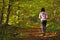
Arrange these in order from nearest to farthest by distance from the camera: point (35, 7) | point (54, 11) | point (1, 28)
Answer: point (1, 28) < point (54, 11) < point (35, 7)

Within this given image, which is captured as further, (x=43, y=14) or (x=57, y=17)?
(x=57, y=17)

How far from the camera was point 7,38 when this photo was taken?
14820mm

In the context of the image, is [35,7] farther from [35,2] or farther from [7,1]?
[7,1]

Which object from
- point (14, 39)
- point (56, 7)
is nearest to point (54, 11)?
point (56, 7)

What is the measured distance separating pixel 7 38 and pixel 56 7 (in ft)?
29.6

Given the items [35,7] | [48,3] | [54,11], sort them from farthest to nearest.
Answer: [35,7], [48,3], [54,11]

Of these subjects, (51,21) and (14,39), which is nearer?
(14,39)

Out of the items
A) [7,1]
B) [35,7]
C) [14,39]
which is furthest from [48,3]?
[14,39]

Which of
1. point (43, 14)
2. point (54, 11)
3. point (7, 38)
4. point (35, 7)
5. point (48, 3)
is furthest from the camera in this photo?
point (35, 7)

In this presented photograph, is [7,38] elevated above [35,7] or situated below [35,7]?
below

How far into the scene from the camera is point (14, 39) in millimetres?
Result: 15039

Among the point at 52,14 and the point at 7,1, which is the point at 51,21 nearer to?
the point at 52,14

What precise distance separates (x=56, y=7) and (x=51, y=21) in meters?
1.61

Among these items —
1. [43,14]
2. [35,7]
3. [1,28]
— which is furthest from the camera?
[35,7]
